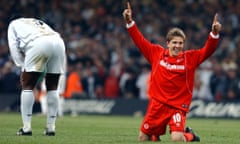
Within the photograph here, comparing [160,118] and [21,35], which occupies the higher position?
[21,35]

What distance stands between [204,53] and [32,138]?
121 inches

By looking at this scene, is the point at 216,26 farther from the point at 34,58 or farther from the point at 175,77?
the point at 34,58

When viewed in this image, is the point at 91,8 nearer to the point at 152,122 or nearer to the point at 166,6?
the point at 166,6

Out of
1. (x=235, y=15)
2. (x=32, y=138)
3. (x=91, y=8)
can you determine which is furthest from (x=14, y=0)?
(x=32, y=138)

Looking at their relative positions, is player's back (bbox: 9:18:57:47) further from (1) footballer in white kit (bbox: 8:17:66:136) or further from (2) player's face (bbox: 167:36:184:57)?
(2) player's face (bbox: 167:36:184:57)

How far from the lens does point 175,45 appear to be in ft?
42.1

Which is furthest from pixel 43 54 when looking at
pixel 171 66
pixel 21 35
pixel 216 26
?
pixel 216 26

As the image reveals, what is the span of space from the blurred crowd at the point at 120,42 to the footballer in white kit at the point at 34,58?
13.3 metres

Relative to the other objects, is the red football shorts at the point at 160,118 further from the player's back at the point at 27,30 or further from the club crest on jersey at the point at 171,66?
the player's back at the point at 27,30

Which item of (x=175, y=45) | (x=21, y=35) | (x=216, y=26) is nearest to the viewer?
(x=216, y=26)

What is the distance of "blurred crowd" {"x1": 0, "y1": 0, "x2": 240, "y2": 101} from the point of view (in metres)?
27.4

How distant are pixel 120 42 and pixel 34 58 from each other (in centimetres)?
1602

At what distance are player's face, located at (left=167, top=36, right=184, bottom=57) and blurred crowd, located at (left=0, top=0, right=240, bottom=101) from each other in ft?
45.1

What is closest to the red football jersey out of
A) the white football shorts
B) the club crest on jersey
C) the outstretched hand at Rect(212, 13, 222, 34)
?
the club crest on jersey
